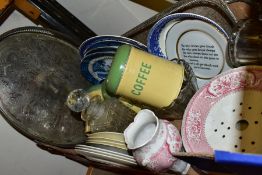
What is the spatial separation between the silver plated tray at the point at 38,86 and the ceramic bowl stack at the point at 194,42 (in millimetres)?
300

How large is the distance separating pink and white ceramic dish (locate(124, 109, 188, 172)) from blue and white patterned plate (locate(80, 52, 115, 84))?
0.26 m

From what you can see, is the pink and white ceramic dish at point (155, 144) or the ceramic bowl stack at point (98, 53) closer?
the pink and white ceramic dish at point (155, 144)

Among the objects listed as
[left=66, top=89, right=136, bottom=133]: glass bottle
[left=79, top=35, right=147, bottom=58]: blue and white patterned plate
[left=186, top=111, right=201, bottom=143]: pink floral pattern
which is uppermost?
[left=79, top=35, right=147, bottom=58]: blue and white patterned plate

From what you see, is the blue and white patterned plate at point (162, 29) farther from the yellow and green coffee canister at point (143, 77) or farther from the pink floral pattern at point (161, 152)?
the pink floral pattern at point (161, 152)

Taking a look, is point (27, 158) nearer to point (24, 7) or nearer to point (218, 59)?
point (24, 7)

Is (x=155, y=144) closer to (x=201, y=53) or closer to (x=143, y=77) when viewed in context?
(x=143, y=77)

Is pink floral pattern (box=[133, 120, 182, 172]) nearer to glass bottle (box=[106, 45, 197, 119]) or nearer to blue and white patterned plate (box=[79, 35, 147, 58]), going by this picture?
glass bottle (box=[106, 45, 197, 119])

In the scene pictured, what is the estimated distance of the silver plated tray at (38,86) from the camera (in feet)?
3.76

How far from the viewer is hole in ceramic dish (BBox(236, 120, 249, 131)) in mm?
846

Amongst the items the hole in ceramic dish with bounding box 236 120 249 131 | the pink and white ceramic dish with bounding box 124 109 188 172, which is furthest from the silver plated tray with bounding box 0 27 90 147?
the hole in ceramic dish with bounding box 236 120 249 131

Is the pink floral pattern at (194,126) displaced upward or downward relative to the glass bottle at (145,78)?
downward

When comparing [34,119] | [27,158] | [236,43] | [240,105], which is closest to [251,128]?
[240,105]

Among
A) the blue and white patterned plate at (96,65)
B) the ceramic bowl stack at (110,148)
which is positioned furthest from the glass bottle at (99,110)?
the blue and white patterned plate at (96,65)

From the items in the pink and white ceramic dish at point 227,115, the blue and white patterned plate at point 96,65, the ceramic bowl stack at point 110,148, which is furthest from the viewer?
the blue and white patterned plate at point 96,65
